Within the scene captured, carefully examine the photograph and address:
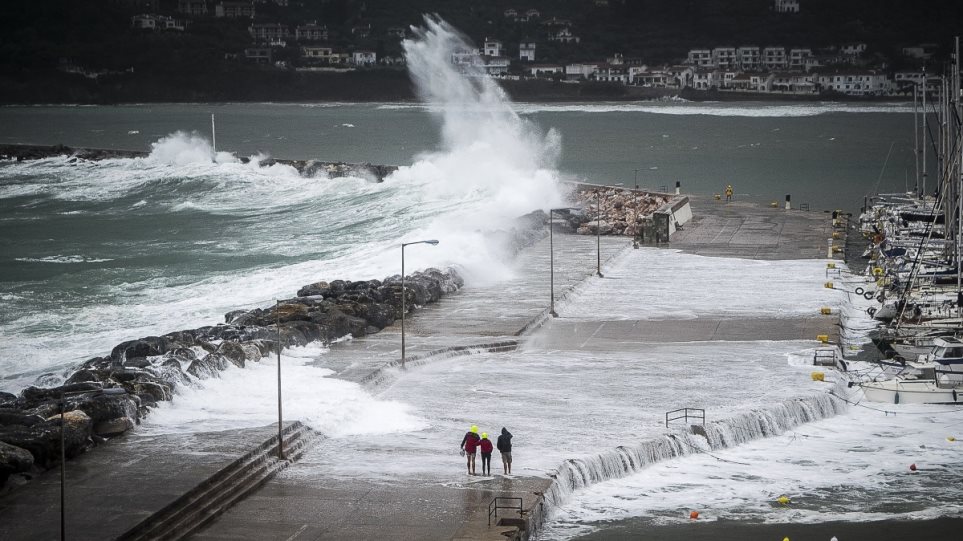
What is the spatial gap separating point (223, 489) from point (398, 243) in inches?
1408

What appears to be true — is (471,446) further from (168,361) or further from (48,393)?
(48,393)

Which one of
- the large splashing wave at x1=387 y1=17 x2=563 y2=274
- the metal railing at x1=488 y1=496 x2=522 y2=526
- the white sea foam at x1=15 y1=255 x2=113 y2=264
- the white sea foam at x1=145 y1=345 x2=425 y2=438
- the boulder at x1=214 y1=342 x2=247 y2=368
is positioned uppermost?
the large splashing wave at x1=387 y1=17 x2=563 y2=274

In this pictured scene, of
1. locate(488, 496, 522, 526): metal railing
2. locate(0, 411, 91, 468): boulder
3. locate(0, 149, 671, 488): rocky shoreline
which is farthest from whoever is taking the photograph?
locate(0, 149, 671, 488): rocky shoreline

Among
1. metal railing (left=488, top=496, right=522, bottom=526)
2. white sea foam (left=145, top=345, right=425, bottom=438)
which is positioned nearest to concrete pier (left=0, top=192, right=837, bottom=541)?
metal railing (left=488, top=496, right=522, bottom=526)

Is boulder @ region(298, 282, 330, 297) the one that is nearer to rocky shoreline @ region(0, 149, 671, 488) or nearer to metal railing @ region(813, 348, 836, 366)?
rocky shoreline @ region(0, 149, 671, 488)

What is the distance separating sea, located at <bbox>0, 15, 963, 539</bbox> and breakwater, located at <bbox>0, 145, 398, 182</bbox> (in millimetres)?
1144

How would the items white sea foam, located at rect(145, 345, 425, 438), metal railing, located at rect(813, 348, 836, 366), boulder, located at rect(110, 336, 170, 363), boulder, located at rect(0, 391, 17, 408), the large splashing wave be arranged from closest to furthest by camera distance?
white sea foam, located at rect(145, 345, 425, 438) → boulder, located at rect(0, 391, 17, 408) → boulder, located at rect(110, 336, 170, 363) → metal railing, located at rect(813, 348, 836, 366) → the large splashing wave

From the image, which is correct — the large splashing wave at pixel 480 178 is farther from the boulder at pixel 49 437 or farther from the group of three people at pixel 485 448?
the boulder at pixel 49 437

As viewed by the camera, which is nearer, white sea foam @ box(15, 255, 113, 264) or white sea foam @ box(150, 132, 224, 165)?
white sea foam @ box(15, 255, 113, 264)

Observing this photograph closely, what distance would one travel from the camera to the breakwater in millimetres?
93500

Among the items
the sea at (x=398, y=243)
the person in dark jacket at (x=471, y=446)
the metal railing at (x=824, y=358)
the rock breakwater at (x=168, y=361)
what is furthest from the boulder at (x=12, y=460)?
the metal railing at (x=824, y=358)

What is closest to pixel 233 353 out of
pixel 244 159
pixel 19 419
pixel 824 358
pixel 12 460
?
pixel 19 419

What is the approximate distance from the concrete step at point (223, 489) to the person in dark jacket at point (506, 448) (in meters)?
4.22

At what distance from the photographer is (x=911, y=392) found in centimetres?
3378
